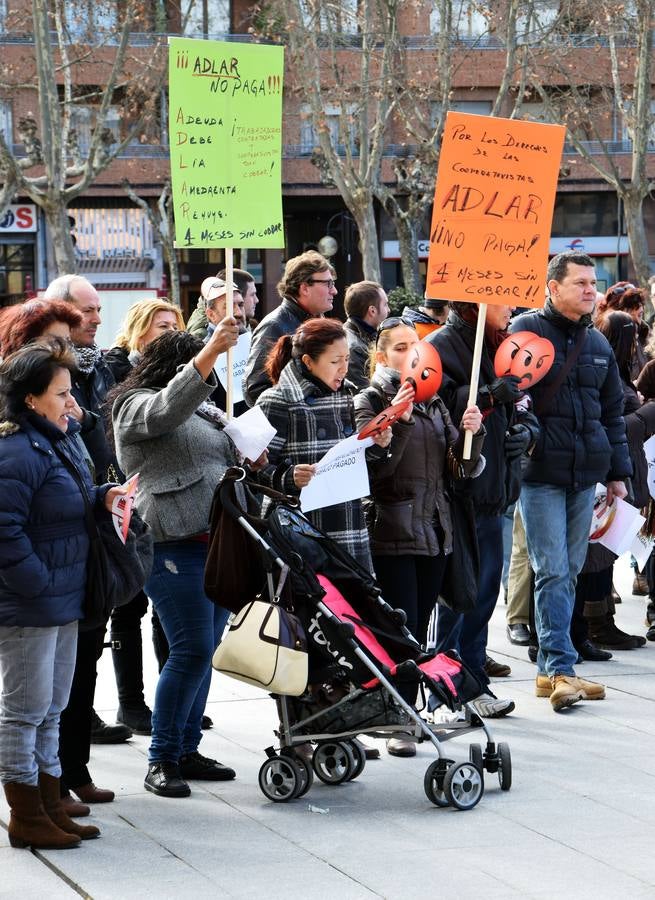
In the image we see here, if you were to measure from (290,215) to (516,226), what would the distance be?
36.9 metres

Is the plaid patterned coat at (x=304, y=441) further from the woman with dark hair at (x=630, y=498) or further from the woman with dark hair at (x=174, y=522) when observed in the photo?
the woman with dark hair at (x=630, y=498)

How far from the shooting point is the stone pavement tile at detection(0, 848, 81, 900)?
15.4ft

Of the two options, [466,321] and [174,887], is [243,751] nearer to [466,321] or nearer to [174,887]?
[174,887]

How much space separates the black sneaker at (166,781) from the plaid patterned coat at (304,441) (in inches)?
45.4

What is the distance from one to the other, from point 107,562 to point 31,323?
1.01m

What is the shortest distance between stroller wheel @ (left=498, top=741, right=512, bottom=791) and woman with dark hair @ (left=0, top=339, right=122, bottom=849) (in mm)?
1731

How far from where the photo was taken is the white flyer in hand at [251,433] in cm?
588

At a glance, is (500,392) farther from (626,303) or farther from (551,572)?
(626,303)

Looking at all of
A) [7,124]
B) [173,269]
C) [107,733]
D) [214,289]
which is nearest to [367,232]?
[173,269]

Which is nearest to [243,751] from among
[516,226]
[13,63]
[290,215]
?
[516,226]

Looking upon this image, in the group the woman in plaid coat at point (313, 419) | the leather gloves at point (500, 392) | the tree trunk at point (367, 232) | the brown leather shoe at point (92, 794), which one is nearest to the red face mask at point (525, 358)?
the leather gloves at point (500, 392)

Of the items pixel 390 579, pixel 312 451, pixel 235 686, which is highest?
pixel 312 451

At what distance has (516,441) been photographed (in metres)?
7.12

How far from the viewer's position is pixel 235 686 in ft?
25.9
